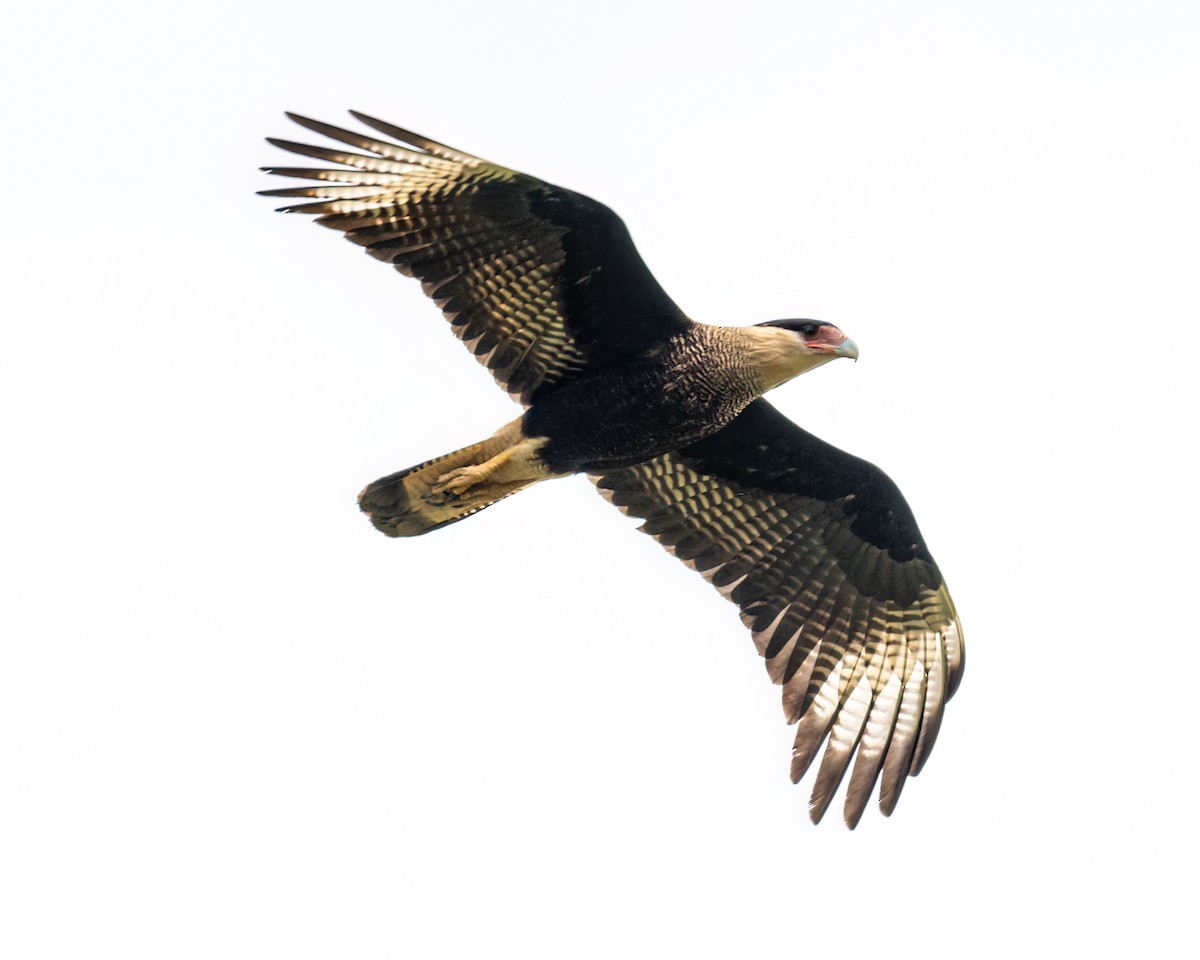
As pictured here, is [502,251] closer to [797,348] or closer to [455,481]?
[455,481]

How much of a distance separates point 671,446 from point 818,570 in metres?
1.48

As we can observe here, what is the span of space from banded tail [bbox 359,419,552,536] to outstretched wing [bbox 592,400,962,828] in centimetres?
100

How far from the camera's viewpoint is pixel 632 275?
844 cm

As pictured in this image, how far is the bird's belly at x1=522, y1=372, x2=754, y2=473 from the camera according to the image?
28.0 ft

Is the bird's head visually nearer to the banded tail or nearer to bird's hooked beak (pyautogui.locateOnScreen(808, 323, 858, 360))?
bird's hooked beak (pyautogui.locateOnScreen(808, 323, 858, 360))

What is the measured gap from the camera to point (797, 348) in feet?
27.8

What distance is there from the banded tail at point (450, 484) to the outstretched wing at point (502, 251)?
0.27m

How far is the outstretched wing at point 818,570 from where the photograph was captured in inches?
371

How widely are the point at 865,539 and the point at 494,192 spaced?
289 cm

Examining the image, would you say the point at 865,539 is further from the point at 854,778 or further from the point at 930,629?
the point at 854,778

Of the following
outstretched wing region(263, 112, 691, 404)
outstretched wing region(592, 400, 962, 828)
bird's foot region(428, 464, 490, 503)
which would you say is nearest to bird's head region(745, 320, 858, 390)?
outstretched wing region(263, 112, 691, 404)

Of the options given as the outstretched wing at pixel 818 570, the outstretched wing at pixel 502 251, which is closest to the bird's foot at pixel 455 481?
the outstretched wing at pixel 502 251

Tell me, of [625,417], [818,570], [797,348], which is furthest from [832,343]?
[818,570]

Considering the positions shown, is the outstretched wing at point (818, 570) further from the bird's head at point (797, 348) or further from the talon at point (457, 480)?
the talon at point (457, 480)
